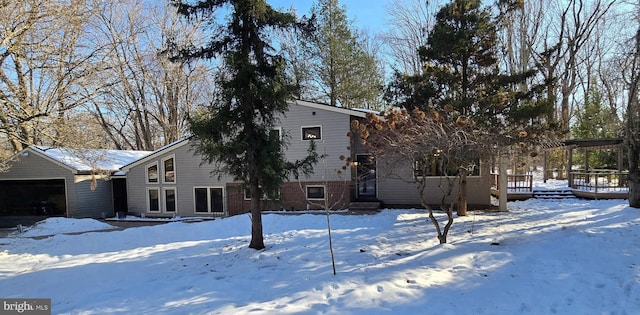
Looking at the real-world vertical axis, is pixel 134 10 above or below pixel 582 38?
above

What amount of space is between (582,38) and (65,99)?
29.9 meters

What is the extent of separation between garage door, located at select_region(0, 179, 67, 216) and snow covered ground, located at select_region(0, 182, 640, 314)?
811cm

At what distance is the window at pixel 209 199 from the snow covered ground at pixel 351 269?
5.91 metres

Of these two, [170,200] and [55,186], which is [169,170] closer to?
[170,200]

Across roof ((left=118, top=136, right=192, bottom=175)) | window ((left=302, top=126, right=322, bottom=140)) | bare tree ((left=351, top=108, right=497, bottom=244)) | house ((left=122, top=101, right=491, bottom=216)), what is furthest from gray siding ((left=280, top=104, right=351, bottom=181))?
bare tree ((left=351, top=108, right=497, bottom=244))

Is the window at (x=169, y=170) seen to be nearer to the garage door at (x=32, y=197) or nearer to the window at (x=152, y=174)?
the window at (x=152, y=174)

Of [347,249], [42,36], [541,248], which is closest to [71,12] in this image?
[42,36]

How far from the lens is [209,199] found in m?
18.0

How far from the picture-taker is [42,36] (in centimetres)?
1080

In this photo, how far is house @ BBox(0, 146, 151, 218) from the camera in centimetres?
1869

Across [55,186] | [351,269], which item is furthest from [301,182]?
[55,186]

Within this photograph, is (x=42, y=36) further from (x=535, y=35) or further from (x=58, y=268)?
(x=535, y=35)

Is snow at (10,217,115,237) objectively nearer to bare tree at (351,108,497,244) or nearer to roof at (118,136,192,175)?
→ roof at (118,136,192,175)

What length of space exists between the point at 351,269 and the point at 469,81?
28.6 ft
